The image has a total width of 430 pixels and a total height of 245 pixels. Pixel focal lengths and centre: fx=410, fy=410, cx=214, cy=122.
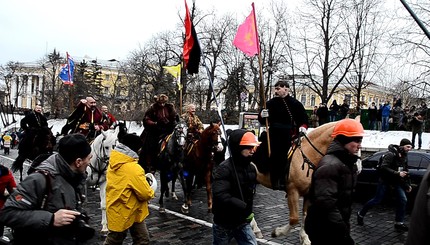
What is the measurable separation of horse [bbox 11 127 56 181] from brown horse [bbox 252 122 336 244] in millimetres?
Result: 6387

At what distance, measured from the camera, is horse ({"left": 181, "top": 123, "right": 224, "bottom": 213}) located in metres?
9.66

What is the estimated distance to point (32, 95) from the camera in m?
91.3

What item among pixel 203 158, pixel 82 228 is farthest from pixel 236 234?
pixel 203 158

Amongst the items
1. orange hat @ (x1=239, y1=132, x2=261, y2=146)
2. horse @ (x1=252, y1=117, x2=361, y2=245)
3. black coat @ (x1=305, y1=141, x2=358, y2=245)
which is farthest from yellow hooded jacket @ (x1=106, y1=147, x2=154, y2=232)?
horse @ (x1=252, y1=117, x2=361, y2=245)

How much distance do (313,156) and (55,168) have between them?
486 cm

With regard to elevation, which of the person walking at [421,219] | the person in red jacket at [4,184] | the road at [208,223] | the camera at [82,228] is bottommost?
the road at [208,223]

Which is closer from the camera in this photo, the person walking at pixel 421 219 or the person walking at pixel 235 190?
the person walking at pixel 421 219

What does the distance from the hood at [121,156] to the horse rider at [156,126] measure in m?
5.85

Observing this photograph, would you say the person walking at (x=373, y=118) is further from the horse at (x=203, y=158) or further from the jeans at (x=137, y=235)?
the jeans at (x=137, y=235)

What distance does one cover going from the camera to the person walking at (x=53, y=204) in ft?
9.77

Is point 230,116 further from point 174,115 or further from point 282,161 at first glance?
point 282,161

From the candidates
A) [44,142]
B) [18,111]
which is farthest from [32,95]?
[44,142]

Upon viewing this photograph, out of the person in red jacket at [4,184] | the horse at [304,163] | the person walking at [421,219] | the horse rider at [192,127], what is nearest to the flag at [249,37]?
the horse at [304,163]

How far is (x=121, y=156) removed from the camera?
5074mm
